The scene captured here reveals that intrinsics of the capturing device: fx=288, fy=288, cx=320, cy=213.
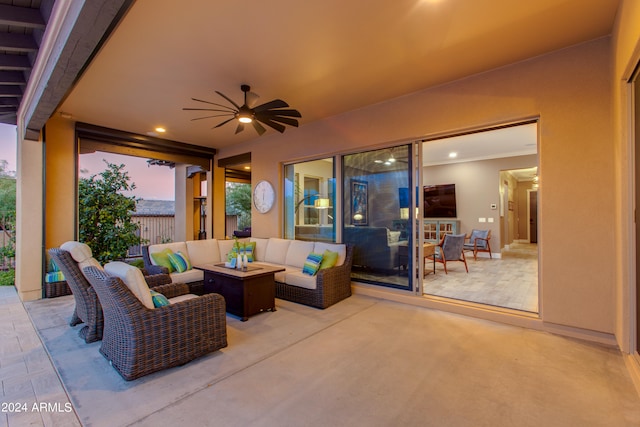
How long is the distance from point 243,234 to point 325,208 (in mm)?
→ 5587

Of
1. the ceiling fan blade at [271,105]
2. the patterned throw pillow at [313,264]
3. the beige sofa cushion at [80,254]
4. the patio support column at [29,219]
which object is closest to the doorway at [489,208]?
the patterned throw pillow at [313,264]

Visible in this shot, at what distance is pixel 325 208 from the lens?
5.45 metres

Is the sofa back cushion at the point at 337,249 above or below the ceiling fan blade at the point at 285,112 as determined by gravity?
below

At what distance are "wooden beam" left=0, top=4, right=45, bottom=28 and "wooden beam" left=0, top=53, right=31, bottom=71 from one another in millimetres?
992

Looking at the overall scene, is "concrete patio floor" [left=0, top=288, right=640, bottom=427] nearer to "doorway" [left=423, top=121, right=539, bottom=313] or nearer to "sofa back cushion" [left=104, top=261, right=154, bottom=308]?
→ "sofa back cushion" [left=104, top=261, right=154, bottom=308]

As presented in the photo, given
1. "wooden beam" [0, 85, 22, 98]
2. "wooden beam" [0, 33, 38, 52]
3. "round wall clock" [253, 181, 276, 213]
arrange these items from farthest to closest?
"round wall clock" [253, 181, 276, 213]
"wooden beam" [0, 85, 22, 98]
"wooden beam" [0, 33, 38, 52]

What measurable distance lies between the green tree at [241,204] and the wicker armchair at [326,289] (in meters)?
9.66

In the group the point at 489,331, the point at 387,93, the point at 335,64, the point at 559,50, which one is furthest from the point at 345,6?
the point at 489,331

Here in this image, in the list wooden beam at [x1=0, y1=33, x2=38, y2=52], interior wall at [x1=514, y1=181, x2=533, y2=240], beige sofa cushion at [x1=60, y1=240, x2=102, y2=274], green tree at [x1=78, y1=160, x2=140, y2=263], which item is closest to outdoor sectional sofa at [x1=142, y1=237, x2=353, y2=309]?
beige sofa cushion at [x1=60, y1=240, x2=102, y2=274]

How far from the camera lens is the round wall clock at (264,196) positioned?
6180 mm

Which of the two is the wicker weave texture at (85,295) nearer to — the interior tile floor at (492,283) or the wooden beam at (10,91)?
the wooden beam at (10,91)

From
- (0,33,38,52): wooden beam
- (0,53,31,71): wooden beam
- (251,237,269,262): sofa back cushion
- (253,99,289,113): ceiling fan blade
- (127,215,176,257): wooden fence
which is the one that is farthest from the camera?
(127,215,176,257): wooden fence

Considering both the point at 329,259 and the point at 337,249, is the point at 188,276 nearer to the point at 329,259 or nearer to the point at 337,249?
the point at 329,259

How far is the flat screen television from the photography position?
9055mm
